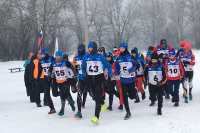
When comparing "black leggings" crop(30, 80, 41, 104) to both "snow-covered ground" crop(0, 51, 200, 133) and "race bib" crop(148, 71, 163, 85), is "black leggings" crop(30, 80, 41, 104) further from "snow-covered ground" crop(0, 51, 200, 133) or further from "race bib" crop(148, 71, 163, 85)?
"race bib" crop(148, 71, 163, 85)

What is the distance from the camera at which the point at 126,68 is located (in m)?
12.8

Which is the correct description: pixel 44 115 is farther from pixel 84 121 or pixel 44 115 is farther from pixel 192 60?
pixel 192 60

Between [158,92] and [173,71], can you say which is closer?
[158,92]

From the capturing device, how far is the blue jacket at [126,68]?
12.7 m

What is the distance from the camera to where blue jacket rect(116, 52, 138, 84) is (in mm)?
12695

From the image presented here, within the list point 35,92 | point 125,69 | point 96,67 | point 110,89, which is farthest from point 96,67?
point 35,92


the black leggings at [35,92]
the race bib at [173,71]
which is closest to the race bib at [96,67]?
the race bib at [173,71]

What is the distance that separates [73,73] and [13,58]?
50869 millimetres

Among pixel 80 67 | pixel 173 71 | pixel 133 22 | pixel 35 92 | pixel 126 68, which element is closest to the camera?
pixel 126 68

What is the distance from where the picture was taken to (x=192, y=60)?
1480 cm

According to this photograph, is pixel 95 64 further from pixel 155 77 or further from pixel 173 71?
pixel 173 71

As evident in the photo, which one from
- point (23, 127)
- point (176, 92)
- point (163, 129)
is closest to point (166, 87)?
point (176, 92)

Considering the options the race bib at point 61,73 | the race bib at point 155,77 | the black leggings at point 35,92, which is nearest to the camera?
the race bib at point 155,77

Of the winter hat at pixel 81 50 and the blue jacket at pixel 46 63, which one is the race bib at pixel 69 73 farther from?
the blue jacket at pixel 46 63
